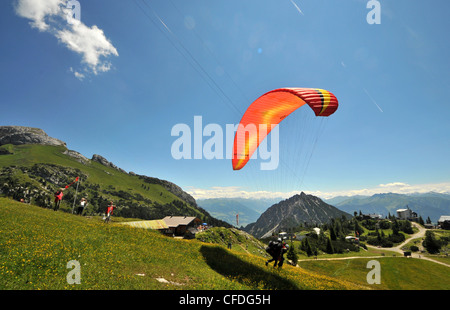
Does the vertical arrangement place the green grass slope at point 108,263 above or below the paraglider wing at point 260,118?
below

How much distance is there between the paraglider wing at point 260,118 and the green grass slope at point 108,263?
909cm

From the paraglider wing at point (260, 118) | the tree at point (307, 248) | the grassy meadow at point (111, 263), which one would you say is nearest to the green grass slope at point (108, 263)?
the grassy meadow at point (111, 263)

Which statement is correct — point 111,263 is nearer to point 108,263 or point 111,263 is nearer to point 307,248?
point 108,263

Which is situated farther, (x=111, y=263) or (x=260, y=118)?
(x=260, y=118)

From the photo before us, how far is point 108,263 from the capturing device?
35.5ft

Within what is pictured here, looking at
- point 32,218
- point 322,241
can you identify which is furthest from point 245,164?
point 322,241

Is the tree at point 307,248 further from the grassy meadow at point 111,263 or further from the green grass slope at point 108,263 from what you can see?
the green grass slope at point 108,263

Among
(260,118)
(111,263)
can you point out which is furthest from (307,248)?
(111,263)

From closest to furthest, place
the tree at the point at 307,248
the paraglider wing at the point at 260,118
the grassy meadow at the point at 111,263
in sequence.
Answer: the grassy meadow at the point at 111,263
the paraglider wing at the point at 260,118
the tree at the point at 307,248

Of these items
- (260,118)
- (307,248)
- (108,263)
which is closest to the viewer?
(108,263)

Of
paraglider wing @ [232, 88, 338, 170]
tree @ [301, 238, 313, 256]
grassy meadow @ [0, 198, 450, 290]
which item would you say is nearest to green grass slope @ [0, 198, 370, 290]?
grassy meadow @ [0, 198, 450, 290]

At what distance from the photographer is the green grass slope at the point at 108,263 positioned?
831 centimetres

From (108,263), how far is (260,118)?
15881 mm
